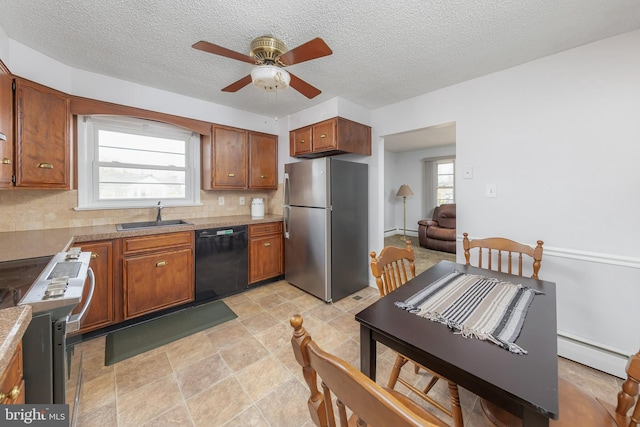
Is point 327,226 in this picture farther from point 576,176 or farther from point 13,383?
point 13,383

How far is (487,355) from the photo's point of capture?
81 centimetres

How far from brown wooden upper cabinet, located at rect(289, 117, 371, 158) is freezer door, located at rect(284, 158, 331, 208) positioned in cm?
26

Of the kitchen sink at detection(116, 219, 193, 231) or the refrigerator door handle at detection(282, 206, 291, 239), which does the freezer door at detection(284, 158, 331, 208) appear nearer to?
the refrigerator door handle at detection(282, 206, 291, 239)

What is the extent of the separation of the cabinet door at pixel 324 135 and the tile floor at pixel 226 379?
6.28 ft

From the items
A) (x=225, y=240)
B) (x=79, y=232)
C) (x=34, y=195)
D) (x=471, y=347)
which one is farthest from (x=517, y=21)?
(x=34, y=195)

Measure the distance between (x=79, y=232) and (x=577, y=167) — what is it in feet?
13.2

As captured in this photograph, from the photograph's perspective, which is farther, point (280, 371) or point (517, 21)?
point (280, 371)

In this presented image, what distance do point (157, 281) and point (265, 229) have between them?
1286 millimetres

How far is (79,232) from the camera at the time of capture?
2100mm

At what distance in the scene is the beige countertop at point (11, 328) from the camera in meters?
0.66

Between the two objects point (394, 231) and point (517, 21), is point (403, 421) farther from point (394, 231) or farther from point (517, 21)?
point (394, 231)

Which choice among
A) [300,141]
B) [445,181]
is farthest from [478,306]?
[445,181]

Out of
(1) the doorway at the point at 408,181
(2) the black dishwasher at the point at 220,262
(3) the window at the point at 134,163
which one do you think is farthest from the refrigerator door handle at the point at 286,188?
(1) the doorway at the point at 408,181

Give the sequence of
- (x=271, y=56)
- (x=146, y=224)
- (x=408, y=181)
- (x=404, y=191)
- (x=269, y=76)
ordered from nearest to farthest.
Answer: (x=269, y=76), (x=271, y=56), (x=146, y=224), (x=404, y=191), (x=408, y=181)
